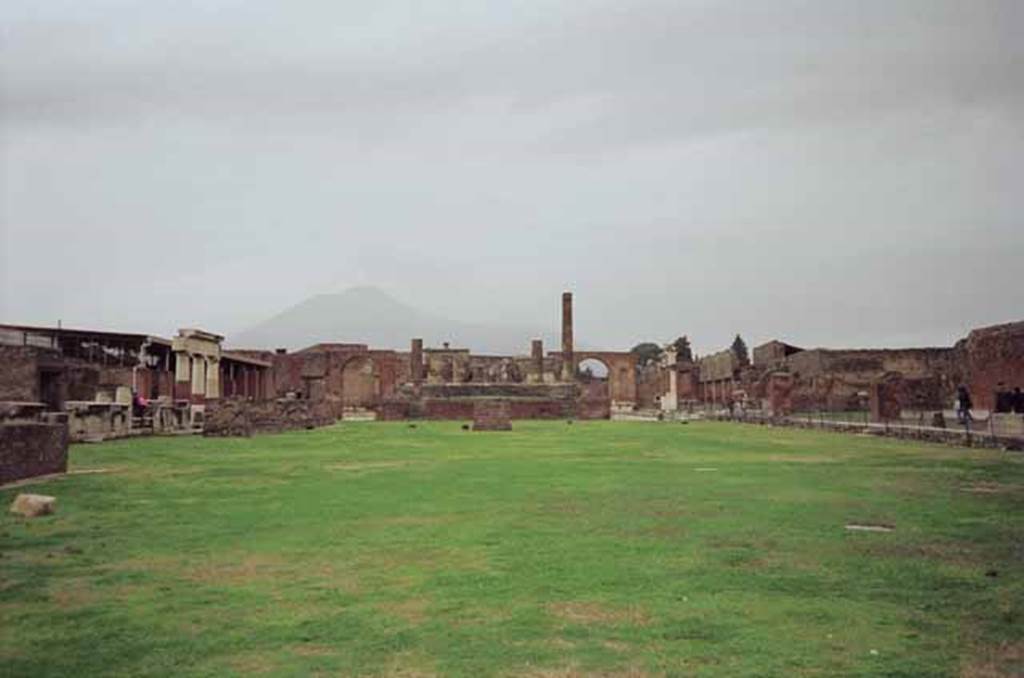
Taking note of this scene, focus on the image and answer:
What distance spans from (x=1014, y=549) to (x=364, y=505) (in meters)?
6.60

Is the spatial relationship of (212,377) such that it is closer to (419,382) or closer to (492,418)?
(492,418)

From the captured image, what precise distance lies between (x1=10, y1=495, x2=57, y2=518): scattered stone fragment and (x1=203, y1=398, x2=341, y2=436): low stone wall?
19.6 meters

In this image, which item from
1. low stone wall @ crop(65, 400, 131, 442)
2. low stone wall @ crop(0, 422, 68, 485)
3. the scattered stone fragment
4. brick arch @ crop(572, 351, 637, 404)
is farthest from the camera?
brick arch @ crop(572, 351, 637, 404)

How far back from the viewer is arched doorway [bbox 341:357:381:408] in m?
71.5

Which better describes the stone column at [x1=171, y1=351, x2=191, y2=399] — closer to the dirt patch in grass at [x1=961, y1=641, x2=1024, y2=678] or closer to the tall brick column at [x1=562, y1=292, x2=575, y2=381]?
the tall brick column at [x1=562, y1=292, x2=575, y2=381]

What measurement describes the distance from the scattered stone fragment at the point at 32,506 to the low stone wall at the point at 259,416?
19587 millimetres

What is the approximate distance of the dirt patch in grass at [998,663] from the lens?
4309mm

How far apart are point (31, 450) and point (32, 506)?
4.86 m

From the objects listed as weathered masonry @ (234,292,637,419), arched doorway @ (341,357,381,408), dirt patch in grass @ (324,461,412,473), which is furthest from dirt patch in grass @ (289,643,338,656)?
arched doorway @ (341,357,381,408)

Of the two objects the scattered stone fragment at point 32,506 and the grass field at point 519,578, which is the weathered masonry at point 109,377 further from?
the grass field at point 519,578

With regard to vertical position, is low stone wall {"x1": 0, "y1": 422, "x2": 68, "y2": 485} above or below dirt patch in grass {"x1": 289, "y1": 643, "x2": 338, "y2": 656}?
above

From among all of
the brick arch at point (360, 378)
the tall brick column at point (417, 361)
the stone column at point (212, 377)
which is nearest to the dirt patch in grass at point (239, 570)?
the stone column at point (212, 377)

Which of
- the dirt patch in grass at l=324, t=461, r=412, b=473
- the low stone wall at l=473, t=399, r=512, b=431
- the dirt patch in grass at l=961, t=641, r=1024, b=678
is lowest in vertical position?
the dirt patch in grass at l=961, t=641, r=1024, b=678

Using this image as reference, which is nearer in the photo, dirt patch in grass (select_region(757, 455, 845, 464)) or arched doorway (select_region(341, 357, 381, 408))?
dirt patch in grass (select_region(757, 455, 845, 464))
